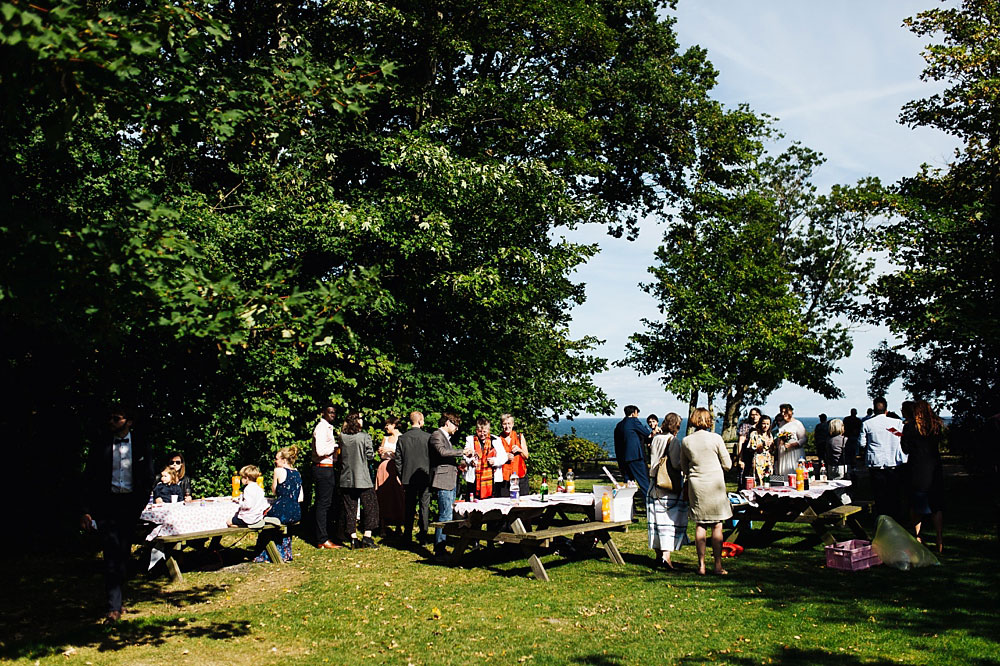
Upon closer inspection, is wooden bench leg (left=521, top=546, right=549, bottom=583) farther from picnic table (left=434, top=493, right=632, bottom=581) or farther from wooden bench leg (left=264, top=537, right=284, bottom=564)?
wooden bench leg (left=264, top=537, right=284, bottom=564)

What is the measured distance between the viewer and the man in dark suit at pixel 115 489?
7738mm

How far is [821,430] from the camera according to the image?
2078cm

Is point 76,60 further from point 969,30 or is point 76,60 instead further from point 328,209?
point 969,30

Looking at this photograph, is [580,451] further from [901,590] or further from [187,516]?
[901,590]

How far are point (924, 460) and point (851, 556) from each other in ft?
6.75

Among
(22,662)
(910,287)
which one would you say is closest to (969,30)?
(910,287)

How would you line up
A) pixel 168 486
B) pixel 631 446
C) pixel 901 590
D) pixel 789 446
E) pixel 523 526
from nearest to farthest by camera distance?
pixel 901 590 < pixel 523 526 < pixel 168 486 < pixel 789 446 < pixel 631 446

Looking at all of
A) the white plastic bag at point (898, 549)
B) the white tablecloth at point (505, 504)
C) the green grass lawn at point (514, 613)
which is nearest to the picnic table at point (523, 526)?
the white tablecloth at point (505, 504)

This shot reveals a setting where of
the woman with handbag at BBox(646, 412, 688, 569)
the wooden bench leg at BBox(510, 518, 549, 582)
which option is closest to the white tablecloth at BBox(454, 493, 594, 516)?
the wooden bench leg at BBox(510, 518, 549, 582)

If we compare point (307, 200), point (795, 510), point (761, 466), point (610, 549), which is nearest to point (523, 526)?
point (610, 549)

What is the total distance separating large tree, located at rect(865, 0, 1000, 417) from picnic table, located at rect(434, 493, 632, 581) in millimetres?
8862

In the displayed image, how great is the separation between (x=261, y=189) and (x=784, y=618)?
11.4 meters

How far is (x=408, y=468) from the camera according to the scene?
12.1 m

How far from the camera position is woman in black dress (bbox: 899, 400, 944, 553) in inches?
427
